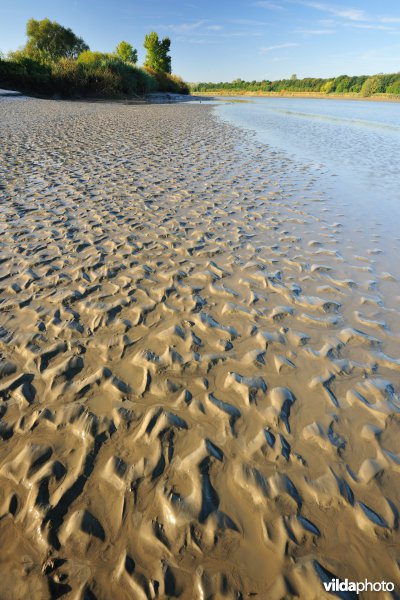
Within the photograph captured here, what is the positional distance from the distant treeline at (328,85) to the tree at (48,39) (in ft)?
201

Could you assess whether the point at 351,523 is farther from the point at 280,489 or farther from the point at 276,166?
the point at 276,166

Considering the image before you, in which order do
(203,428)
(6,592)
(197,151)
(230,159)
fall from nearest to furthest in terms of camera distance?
(6,592)
(203,428)
(230,159)
(197,151)

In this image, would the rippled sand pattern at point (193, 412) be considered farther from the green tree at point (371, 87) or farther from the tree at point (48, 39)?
the green tree at point (371, 87)

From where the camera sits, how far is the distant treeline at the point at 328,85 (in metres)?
93.9

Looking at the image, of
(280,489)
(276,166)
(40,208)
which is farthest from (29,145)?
(280,489)

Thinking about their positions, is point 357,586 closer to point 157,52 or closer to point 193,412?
point 193,412

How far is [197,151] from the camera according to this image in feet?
54.8

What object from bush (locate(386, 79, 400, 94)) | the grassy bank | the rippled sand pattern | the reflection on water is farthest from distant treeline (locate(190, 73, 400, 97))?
the rippled sand pattern

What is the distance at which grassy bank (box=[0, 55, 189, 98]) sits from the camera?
4444cm

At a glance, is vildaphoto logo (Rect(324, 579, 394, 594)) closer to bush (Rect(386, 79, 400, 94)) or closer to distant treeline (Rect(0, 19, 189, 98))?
distant treeline (Rect(0, 19, 189, 98))

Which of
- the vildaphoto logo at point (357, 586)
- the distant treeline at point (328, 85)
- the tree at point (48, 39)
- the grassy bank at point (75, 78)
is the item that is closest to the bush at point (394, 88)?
the distant treeline at point (328, 85)

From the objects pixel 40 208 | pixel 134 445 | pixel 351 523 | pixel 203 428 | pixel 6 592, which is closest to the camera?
pixel 6 592

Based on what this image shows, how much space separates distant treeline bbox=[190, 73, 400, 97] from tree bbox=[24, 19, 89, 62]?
6118 cm

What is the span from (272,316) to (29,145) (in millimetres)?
16143
